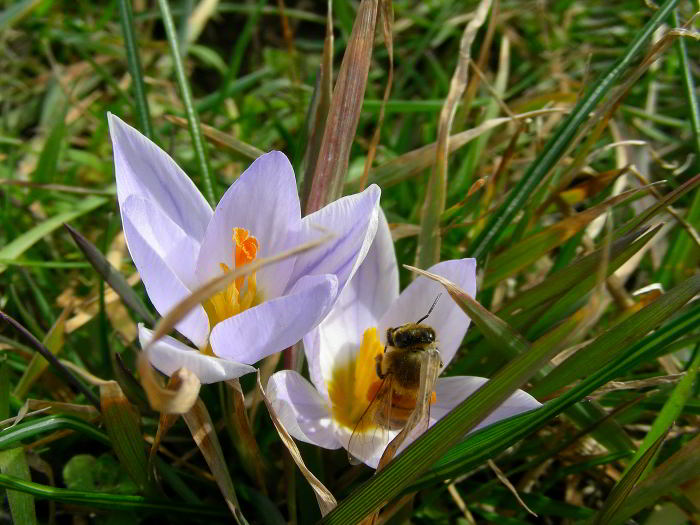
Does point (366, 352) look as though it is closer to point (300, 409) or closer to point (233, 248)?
point (300, 409)

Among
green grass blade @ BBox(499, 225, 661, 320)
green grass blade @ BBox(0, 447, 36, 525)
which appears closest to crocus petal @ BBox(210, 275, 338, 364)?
green grass blade @ BBox(0, 447, 36, 525)

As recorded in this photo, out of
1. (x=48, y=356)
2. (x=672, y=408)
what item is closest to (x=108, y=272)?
(x=48, y=356)

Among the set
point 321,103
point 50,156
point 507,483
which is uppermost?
point 321,103

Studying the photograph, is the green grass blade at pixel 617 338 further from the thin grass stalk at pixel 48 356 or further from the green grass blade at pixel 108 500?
the thin grass stalk at pixel 48 356

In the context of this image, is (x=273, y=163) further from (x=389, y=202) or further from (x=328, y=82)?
(x=389, y=202)

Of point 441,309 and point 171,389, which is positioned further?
point 441,309

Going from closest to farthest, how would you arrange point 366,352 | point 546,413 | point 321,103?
point 546,413 → point 366,352 → point 321,103

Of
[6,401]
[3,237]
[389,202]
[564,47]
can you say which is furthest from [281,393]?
[564,47]

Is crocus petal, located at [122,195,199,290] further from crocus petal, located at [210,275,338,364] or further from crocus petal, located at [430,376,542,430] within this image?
crocus petal, located at [430,376,542,430]

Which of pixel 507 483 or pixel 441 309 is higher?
pixel 441 309
